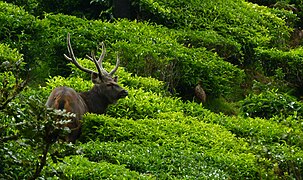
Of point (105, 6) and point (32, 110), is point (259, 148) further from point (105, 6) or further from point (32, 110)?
point (105, 6)

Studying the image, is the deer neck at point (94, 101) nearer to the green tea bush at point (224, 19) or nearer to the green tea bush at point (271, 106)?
the green tea bush at point (271, 106)

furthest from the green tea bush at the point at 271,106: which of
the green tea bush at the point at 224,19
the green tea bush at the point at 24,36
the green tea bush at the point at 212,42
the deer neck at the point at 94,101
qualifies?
the deer neck at the point at 94,101

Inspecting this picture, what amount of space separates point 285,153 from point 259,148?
355 millimetres

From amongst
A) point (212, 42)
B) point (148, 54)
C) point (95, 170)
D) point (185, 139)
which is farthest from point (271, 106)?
point (95, 170)

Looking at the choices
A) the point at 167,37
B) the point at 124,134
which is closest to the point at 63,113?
the point at 124,134

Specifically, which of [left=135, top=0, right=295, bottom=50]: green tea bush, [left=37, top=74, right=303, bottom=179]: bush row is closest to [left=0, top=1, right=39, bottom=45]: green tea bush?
[left=37, top=74, right=303, bottom=179]: bush row

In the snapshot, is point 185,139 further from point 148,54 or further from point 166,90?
point 148,54

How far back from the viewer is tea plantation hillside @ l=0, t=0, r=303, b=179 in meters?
9.64

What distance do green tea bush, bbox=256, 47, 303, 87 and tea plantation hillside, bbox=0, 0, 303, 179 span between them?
0.08 ft

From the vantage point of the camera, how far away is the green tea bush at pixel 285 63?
1800 centimetres

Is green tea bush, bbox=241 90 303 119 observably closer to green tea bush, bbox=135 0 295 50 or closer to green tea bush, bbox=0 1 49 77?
green tea bush, bbox=135 0 295 50

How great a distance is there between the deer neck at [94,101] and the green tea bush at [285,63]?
615 cm

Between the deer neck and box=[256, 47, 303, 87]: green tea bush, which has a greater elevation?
the deer neck

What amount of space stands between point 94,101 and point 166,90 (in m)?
3.56
